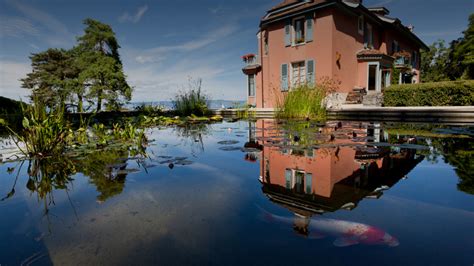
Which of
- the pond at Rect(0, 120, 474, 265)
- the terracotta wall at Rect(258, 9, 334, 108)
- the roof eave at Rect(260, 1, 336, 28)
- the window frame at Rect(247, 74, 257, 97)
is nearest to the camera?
the pond at Rect(0, 120, 474, 265)

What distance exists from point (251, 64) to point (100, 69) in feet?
27.7

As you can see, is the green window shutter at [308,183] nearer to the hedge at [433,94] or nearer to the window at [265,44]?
the hedge at [433,94]

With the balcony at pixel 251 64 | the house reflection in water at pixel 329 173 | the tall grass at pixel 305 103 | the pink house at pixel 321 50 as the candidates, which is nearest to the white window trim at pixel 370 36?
the pink house at pixel 321 50

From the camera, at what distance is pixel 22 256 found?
0.92 metres

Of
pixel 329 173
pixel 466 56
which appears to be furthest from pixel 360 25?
pixel 466 56

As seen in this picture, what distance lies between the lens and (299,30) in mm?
11281

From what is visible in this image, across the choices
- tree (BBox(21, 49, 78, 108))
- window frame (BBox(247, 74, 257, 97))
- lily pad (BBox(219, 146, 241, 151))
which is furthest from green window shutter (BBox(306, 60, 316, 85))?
tree (BBox(21, 49, 78, 108))

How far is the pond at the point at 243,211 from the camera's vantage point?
91 cm

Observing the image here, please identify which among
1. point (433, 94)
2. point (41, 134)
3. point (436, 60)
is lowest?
point (41, 134)

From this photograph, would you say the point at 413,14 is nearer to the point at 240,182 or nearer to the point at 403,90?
the point at 403,90

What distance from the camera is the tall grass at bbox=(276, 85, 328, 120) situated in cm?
654

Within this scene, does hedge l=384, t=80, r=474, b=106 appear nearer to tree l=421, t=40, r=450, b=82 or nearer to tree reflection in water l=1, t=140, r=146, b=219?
tree reflection in water l=1, t=140, r=146, b=219

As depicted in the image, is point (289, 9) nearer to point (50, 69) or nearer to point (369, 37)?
point (369, 37)

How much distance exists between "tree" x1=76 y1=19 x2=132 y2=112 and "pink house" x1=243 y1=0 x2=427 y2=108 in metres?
7.46
